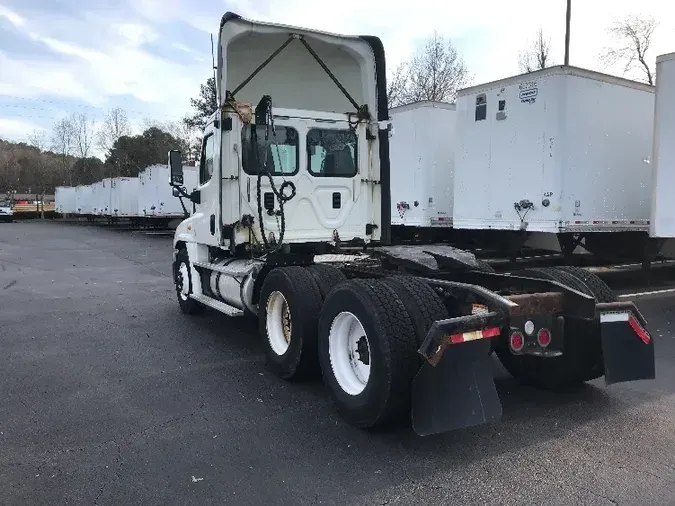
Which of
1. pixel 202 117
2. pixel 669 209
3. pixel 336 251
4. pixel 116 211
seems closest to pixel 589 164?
pixel 669 209

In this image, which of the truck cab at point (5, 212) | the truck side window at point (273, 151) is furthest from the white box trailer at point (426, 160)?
the truck cab at point (5, 212)

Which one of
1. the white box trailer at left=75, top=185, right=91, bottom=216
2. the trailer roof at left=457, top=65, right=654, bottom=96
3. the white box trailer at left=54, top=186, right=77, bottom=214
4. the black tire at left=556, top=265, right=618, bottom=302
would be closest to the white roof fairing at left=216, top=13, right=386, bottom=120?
the black tire at left=556, top=265, right=618, bottom=302

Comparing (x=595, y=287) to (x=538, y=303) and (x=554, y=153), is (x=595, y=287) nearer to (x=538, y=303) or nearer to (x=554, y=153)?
(x=538, y=303)

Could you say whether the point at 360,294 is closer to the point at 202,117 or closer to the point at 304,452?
the point at 304,452

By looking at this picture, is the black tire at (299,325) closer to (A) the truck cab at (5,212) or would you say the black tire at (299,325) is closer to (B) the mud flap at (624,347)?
(B) the mud flap at (624,347)

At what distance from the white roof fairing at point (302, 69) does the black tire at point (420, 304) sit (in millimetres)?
3606

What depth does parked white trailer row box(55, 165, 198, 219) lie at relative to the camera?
3219cm

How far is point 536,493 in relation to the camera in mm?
3412

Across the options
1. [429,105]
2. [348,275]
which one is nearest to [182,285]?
[348,275]

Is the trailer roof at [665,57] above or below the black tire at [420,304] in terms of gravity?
above

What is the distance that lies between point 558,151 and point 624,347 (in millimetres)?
6704

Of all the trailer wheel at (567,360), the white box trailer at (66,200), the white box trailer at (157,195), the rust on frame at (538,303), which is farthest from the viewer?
the white box trailer at (66,200)

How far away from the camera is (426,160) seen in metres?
13.5

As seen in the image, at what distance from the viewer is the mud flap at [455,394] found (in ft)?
12.3
